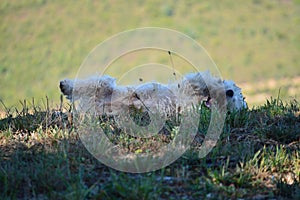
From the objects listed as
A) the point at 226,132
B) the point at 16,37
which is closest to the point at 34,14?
the point at 16,37

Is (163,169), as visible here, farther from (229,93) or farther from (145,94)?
(229,93)

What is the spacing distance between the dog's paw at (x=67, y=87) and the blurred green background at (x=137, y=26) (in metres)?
24.3

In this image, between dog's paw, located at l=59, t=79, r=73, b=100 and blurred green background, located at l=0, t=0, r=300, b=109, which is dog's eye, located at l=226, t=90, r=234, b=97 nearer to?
dog's paw, located at l=59, t=79, r=73, b=100

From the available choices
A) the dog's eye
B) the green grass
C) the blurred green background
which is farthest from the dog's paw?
the blurred green background

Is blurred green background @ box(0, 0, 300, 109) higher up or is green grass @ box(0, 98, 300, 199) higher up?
blurred green background @ box(0, 0, 300, 109)

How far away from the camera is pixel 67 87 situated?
5.21 meters

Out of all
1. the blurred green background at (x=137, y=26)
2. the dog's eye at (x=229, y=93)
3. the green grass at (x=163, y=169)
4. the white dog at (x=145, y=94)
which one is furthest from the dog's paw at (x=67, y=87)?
the blurred green background at (x=137, y=26)

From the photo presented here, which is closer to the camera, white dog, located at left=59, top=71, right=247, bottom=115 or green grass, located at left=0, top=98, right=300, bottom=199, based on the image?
green grass, located at left=0, top=98, right=300, bottom=199

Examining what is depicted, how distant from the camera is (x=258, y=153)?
3.90m

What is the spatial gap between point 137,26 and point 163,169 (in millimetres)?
32881

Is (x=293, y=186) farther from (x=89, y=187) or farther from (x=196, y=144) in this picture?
(x=89, y=187)

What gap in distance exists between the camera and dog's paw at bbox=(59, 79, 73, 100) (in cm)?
520

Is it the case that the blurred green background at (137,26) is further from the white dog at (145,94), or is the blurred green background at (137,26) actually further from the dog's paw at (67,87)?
the dog's paw at (67,87)

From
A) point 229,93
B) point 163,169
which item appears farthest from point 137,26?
point 163,169
